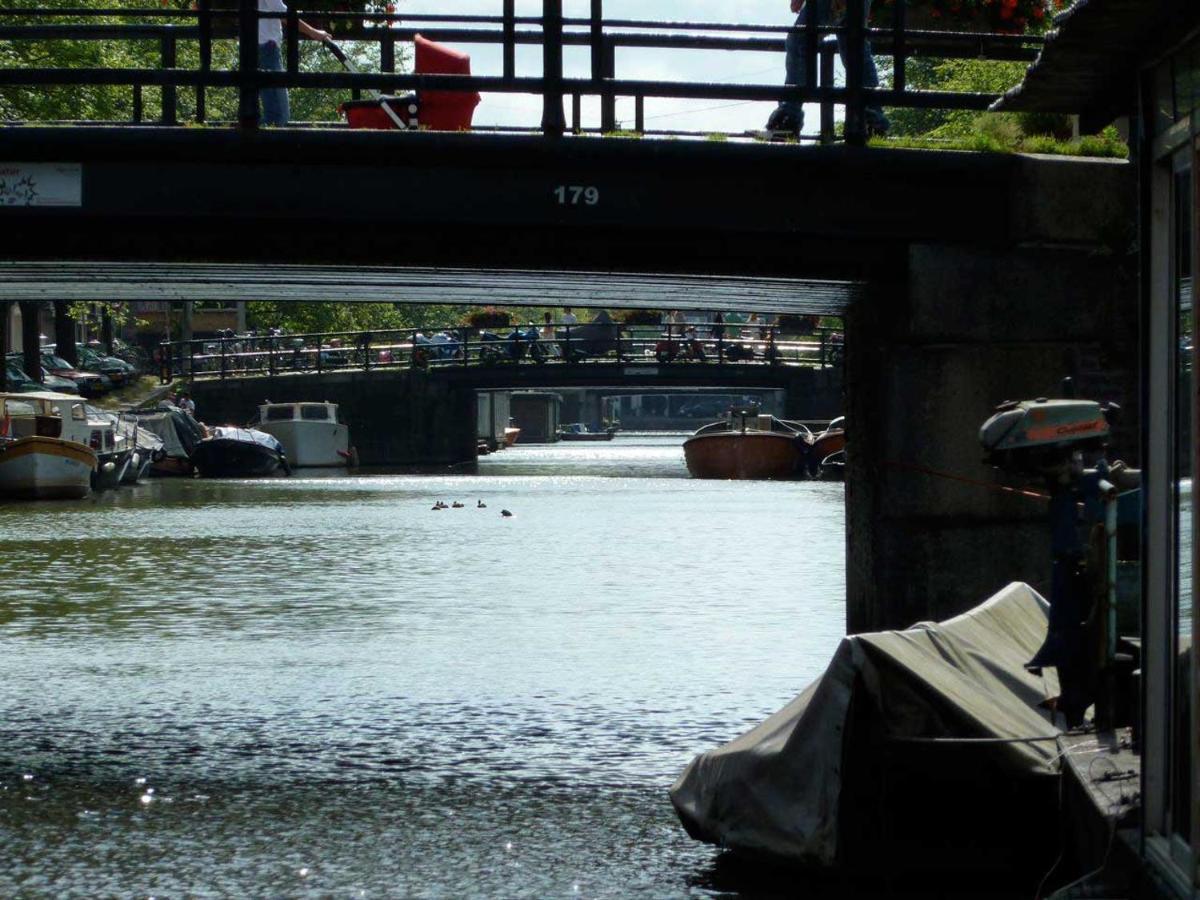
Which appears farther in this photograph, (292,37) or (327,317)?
(327,317)

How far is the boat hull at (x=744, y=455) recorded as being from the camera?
52.6 m

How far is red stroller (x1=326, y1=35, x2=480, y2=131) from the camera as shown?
11.8m

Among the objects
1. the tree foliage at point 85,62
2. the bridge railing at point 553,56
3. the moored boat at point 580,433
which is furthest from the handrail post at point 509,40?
the moored boat at point 580,433

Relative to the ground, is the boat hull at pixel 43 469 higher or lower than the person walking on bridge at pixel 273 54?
lower

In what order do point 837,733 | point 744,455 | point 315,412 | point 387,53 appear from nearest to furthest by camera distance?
1. point 837,733
2. point 387,53
3. point 744,455
4. point 315,412

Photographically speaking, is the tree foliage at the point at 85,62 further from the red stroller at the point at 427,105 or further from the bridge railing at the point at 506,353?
the bridge railing at the point at 506,353

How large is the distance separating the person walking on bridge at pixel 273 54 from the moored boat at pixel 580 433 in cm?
11342

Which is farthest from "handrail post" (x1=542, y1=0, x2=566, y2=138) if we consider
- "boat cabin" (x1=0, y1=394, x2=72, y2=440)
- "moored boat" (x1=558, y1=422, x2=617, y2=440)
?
"moored boat" (x1=558, y1=422, x2=617, y2=440)

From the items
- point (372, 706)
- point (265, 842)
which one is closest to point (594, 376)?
point (372, 706)

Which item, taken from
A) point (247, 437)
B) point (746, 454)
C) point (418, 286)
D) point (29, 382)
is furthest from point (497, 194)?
point (247, 437)

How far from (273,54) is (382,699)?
13.4 feet

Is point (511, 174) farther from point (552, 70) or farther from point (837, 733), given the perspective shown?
point (837, 733)

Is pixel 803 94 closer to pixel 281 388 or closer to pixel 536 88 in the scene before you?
pixel 536 88

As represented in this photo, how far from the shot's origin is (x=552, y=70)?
36.8 feet
